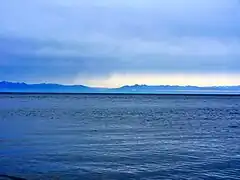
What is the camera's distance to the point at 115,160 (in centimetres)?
2031

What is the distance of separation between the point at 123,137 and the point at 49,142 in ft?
20.2

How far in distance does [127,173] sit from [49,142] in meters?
11.0

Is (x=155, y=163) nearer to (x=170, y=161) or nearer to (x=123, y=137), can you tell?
(x=170, y=161)

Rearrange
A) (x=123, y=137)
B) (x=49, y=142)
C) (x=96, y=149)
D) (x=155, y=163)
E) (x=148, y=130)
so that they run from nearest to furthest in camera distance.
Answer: (x=155, y=163)
(x=96, y=149)
(x=49, y=142)
(x=123, y=137)
(x=148, y=130)

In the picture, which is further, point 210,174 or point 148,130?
point 148,130

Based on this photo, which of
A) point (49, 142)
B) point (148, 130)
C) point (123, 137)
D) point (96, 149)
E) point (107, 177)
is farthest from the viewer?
point (148, 130)

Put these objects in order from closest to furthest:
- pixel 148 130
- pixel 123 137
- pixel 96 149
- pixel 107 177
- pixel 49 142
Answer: pixel 107 177, pixel 96 149, pixel 49 142, pixel 123 137, pixel 148 130

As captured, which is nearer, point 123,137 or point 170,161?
point 170,161

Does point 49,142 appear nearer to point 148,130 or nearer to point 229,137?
point 148,130

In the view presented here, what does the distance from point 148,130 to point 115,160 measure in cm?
1589

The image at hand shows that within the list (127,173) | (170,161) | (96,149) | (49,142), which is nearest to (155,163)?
(170,161)

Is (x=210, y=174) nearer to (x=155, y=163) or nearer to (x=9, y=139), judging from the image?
(x=155, y=163)

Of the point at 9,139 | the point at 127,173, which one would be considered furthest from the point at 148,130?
the point at 127,173

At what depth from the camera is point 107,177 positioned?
54.8 ft
